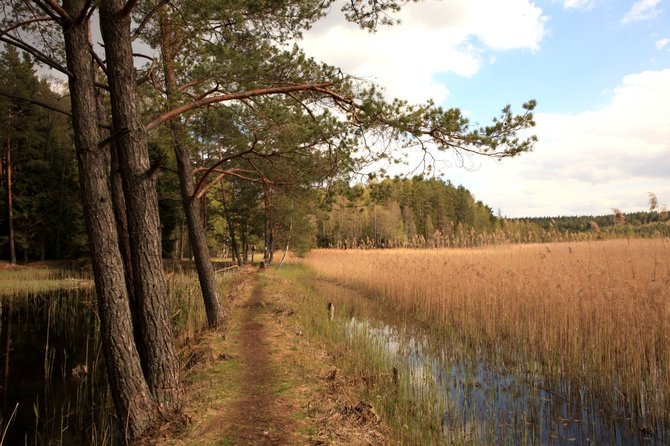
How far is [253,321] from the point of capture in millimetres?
8711

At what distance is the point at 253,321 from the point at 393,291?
5.47 meters

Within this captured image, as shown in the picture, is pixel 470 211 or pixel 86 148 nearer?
pixel 86 148

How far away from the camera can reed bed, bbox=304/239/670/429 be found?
4680 millimetres

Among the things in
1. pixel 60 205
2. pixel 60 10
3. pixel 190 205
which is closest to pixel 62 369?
pixel 190 205

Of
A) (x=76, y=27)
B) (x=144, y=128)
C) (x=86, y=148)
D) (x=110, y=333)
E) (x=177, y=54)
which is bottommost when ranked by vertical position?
(x=110, y=333)

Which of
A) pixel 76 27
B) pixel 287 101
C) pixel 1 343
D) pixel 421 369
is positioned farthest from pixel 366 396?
pixel 1 343

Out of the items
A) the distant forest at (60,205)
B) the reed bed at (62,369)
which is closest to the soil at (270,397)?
the reed bed at (62,369)

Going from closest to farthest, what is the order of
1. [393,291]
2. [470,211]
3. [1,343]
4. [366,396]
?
[366,396] → [1,343] → [393,291] → [470,211]

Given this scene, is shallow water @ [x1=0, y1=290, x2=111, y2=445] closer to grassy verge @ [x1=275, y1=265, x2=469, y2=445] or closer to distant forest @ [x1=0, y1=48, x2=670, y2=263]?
grassy verge @ [x1=275, y1=265, x2=469, y2=445]

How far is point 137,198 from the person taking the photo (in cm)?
405

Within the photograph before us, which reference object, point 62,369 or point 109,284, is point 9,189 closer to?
point 62,369

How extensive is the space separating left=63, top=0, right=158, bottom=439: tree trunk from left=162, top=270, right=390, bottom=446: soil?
1.53ft

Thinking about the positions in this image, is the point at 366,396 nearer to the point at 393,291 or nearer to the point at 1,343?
the point at 393,291

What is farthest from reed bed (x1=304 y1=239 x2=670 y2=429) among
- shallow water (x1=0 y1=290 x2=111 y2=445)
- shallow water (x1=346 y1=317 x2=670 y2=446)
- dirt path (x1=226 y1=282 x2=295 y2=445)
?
shallow water (x1=0 y1=290 x2=111 y2=445)
